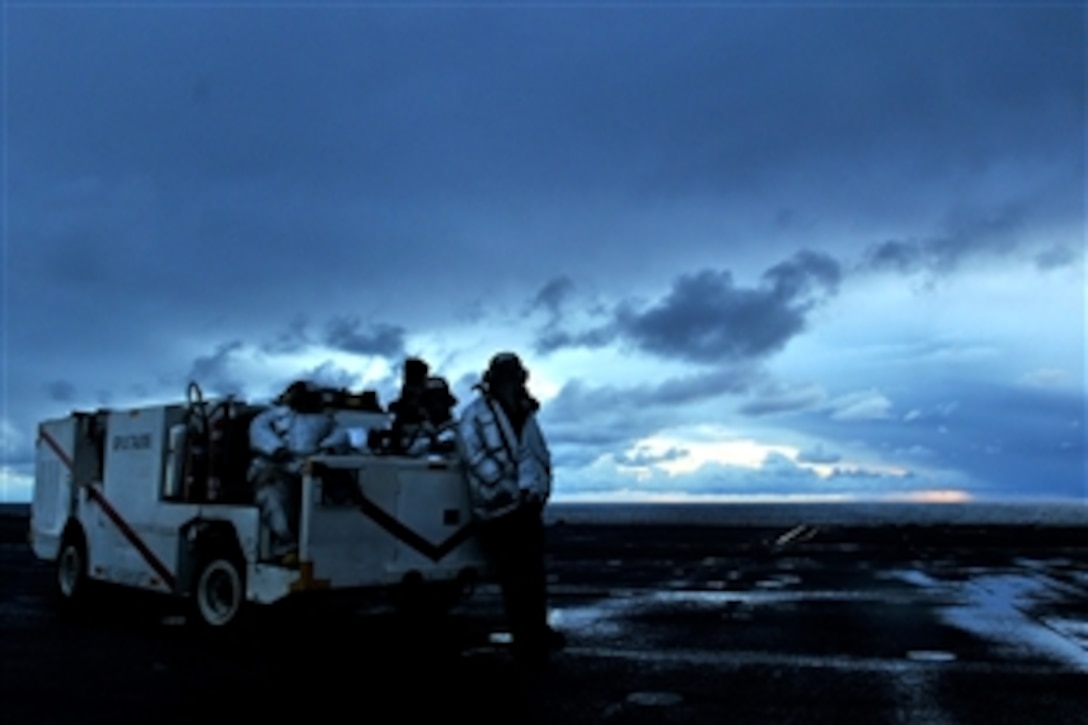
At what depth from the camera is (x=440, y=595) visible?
10172mm

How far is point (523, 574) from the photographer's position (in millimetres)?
8656

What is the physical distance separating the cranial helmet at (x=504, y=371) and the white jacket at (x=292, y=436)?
163cm

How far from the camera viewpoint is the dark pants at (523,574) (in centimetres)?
852

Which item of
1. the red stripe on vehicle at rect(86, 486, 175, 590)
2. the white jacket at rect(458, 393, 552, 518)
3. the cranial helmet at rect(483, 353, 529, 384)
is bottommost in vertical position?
the red stripe on vehicle at rect(86, 486, 175, 590)

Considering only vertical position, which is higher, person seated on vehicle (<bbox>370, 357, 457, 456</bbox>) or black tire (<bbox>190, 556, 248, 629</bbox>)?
person seated on vehicle (<bbox>370, 357, 457, 456</bbox>)

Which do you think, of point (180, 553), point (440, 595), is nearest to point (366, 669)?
point (440, 595)

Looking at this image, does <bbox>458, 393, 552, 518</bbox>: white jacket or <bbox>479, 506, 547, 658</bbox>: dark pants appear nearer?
<bbox>479, 506, 547, 658</bbox>: dark pants

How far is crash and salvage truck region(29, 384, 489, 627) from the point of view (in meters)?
8.60

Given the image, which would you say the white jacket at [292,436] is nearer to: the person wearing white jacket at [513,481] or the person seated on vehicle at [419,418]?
the person seated on vehicle at [419,418]

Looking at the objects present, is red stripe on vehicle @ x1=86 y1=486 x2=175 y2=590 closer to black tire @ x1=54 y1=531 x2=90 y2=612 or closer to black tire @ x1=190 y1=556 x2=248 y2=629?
black tire @ x1=190 y1=556 x2=248 y2=629

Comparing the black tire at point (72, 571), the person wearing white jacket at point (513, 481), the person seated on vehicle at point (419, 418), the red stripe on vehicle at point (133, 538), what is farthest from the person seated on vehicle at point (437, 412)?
the black tire at point (72, 571)

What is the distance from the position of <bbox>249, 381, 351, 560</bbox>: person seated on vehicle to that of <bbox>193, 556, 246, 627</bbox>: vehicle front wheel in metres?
0.90

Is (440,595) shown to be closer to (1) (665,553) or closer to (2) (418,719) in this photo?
(2) (418,719)

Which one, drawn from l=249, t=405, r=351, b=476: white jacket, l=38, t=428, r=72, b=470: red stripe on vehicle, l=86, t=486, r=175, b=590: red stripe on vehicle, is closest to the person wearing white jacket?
l=249, t=405, r=351, b=476: white jacket
